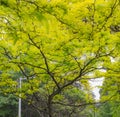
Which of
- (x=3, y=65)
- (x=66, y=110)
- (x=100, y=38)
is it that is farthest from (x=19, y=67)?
(x=66, y=110)

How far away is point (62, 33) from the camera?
576 cm

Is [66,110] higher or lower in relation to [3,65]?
higher

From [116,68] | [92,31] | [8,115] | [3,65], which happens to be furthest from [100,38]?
[8,115]

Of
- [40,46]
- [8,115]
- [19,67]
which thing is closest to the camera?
[40,46]

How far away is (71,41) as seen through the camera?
573 cm

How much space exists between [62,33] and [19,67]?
7.20ft

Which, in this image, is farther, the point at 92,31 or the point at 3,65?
the point at 3,65

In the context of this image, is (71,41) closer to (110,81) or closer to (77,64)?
(77,64)

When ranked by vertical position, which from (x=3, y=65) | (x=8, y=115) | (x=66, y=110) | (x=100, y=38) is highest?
(x=8, y=115)

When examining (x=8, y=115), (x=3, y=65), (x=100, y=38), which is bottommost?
(x=100, y=38)

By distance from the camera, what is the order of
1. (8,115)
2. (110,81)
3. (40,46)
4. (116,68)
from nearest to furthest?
(40,46)
(116,68)
(110,81)
(8,115)

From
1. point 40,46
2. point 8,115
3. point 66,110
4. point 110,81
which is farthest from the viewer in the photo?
point 8,115

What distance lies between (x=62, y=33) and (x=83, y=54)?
2.42ft

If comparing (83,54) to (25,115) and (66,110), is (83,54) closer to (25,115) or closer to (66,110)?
(66,110)
